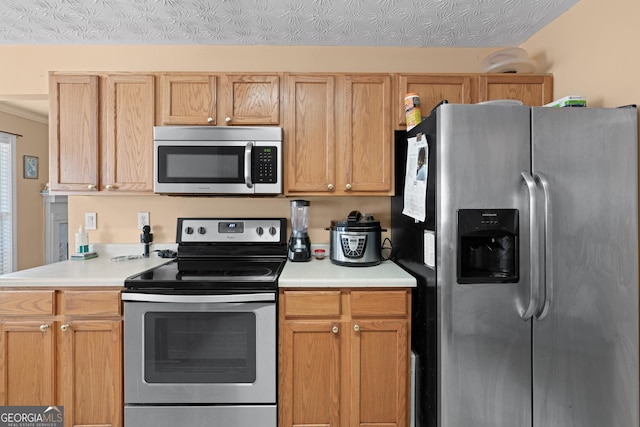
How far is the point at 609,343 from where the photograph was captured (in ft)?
4.76

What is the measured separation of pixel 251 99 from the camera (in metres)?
2.02

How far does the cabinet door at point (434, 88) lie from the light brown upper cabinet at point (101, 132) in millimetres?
1524

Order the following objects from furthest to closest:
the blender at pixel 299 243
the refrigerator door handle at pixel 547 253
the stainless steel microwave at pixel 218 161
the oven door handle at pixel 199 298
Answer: the blender at pixel 299 243
the stainless steel microwave at pixel 218 161
the oven door handle at pixel 199 298
the refrigerator door handle at pixel 547 253

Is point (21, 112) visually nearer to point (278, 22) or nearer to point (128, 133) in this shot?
point (128, 133)

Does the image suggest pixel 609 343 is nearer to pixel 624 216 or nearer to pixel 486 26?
pixel 624 216

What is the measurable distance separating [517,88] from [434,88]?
1.70ft

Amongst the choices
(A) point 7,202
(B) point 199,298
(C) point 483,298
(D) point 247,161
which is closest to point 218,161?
(D) point 247,161

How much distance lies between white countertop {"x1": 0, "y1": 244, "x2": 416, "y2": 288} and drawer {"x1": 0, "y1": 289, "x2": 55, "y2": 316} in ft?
0.15

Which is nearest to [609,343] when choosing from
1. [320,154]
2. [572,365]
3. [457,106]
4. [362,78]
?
[572,365]

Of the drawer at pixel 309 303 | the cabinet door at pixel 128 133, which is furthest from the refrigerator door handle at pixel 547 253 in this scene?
the cabinet door at pixel 128 133

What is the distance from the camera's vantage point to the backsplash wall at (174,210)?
7.70ft

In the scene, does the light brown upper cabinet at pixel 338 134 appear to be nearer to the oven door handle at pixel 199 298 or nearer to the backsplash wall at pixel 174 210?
the backsplash wall at pixel 174 210

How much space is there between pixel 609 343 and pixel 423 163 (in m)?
1.13

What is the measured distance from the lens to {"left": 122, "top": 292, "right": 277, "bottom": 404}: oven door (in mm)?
1633
